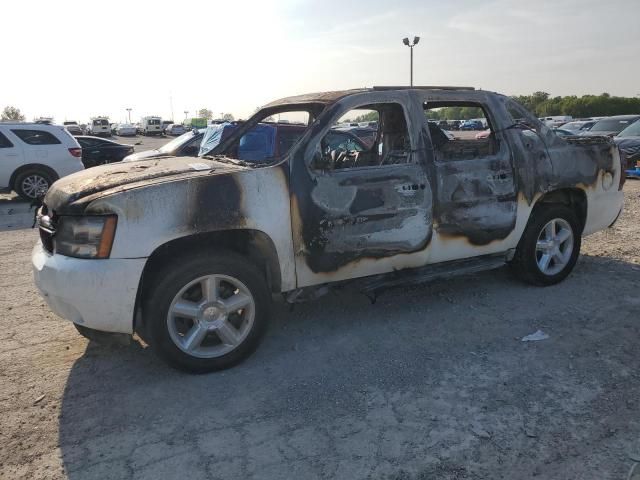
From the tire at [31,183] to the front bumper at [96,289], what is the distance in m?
9.66

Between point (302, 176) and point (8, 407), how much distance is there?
2362 millimetres

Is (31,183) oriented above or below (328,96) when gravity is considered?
below

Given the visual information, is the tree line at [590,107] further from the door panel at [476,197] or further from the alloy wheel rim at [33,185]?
the door panel at [476,197]

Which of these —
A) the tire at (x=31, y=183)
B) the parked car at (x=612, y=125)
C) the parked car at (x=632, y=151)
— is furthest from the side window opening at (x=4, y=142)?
the parked car at (x=612, y=125)

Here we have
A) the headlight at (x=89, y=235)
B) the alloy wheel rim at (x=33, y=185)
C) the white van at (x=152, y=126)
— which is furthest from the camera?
the white van at (x=152, y=126)

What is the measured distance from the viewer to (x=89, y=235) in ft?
10.5

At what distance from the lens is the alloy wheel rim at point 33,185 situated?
464 inches

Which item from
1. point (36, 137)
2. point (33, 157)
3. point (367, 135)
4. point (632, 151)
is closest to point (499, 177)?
point (367, 135)

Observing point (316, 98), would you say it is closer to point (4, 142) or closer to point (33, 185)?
point (33, 185)

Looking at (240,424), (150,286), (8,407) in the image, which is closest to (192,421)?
(240,424)

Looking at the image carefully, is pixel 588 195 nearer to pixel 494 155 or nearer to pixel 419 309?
pixel 494 155

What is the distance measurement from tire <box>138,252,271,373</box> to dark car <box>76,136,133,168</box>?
13802 millimetres

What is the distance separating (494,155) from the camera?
460cm

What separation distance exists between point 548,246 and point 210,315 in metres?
3.34
